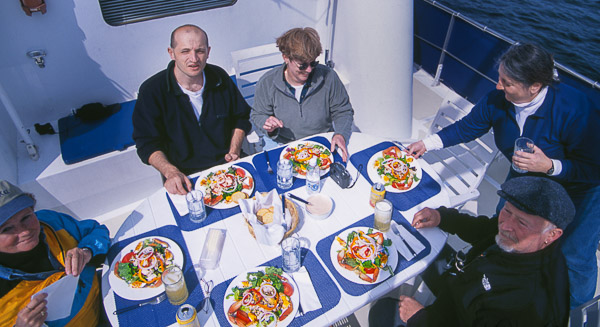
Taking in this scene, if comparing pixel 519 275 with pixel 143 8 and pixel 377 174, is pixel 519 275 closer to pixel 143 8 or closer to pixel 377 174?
pixel 377 174

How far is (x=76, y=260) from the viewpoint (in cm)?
165

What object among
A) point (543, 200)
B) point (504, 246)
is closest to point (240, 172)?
point (504, 246)

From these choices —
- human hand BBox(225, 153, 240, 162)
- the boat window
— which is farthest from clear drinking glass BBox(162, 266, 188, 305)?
the boat window

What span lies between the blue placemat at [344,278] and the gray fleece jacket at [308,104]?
2.54 ft

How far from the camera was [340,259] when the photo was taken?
5.74 feet

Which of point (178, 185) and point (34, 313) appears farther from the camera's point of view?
point (178, 185)

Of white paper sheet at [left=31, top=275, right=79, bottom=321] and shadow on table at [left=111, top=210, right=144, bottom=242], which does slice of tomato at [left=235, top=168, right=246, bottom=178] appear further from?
white paper sheet at [left=31, top=275, right=79, bottom=321]

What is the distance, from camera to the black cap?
4.89ft

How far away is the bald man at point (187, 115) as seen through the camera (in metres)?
2.28

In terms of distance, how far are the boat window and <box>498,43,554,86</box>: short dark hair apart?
2644mm

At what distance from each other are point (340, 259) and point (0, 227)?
→ 1.49m

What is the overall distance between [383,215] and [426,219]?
277 mm

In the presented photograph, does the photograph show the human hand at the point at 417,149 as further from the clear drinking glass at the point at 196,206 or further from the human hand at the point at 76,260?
the human hand at the point at 76,260

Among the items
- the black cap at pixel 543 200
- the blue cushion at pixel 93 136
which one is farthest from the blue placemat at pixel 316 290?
the blue cushion at pixel 93 136
